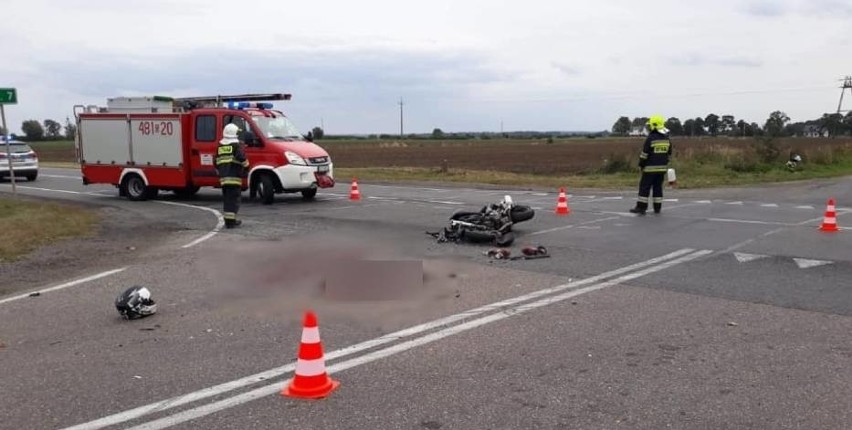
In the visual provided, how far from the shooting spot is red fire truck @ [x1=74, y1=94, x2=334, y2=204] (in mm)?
16922

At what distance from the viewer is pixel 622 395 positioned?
4.51 m

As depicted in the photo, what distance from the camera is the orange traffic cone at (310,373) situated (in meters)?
4.52

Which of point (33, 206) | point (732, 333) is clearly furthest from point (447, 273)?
point (33, 206)

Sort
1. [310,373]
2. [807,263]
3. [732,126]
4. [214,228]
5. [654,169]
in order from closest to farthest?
[310,373], [807,263], [214,228], [654,169], [732,126]

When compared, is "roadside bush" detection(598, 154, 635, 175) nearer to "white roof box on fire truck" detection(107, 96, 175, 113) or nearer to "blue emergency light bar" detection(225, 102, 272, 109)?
"blue emergency light bar" detection(225, 102, 272, 109)

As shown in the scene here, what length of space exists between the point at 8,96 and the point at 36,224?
6.27 meters

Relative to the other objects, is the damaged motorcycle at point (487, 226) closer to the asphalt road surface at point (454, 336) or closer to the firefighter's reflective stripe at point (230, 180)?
the asphalt road surface at point (454, 336)

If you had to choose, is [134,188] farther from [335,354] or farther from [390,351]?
[390,351]

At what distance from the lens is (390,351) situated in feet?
18.0

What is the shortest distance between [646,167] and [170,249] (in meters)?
8.90

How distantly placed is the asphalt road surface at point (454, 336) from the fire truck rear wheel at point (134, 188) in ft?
25.7

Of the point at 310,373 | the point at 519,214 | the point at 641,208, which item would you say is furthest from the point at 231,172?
the point at 310,373

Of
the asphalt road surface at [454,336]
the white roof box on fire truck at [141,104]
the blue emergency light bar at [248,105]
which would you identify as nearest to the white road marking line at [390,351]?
the asphalt road surface at [454,336]

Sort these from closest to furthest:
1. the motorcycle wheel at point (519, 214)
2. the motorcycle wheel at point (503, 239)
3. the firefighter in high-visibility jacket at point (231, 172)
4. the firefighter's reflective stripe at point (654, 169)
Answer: the motorcycle wheel at point (503, 239) → the motorcycle wheel at point (519, 214) → the firefighter in high-visibility jacket at point (231, 172) → the firefighter's reflective stripe at point (654, 169)
